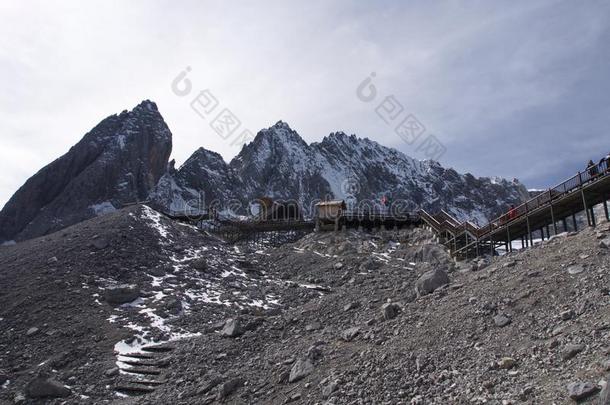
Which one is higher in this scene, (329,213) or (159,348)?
(329,213)

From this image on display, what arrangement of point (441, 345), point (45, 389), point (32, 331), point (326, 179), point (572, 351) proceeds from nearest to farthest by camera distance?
point (572, 351), point (441, 345), point (45, 389), point (32, 331), point (326, 179)

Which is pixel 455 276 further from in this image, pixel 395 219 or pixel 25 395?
pixel 395 219

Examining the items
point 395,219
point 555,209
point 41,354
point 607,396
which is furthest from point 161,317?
point 395,219

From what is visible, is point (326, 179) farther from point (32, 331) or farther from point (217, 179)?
point (32, 331)

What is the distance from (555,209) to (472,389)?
20.5 metres

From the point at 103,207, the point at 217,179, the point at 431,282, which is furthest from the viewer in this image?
the point at 217,179

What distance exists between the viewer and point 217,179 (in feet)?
461

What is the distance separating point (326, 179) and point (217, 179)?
40928 mm

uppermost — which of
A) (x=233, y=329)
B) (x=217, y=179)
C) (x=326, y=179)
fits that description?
(x=326, y=179)

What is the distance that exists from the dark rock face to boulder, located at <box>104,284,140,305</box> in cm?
7759

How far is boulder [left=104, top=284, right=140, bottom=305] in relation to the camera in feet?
80.9

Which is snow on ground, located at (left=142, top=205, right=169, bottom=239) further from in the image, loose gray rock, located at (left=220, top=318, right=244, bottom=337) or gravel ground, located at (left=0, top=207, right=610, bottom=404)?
loose gray rock, located at (left=220, top=318, right=244, bottom=337)

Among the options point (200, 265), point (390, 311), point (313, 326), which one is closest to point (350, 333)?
point (390, 311)

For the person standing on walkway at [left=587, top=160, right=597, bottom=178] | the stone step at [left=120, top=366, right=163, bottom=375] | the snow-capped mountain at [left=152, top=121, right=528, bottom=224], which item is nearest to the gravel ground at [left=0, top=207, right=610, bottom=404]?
the stone step at [left=120, top=366, right=163, bottom=375]
